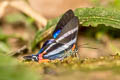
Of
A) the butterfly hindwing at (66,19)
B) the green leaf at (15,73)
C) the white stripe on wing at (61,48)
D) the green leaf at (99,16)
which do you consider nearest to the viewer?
the green leaf at (15,73)

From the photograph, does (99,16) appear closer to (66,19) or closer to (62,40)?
(66,19)

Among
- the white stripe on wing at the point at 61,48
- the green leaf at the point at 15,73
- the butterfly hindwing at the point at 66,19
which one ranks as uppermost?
the butterfly hindwing at the point at 66,19

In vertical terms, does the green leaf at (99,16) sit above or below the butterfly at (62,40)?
above

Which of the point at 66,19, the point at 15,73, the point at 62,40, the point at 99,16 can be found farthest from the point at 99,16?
the point at 15,73

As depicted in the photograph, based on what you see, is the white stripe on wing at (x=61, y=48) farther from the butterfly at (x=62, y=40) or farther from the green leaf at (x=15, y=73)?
the green leaf at (x=15, y=73)

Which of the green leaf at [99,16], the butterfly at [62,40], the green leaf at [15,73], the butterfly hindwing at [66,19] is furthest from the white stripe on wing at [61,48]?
the green leaf at [15,73]

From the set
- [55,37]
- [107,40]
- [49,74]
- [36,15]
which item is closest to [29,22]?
[36,15]

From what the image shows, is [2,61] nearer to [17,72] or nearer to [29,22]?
[17,72]

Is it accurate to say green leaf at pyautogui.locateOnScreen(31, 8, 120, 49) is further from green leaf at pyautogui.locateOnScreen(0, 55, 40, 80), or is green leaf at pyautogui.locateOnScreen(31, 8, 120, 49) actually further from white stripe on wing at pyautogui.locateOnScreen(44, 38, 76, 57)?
green leaf at pyautogui.locateOnScreen(0, 55, 40, 80)
